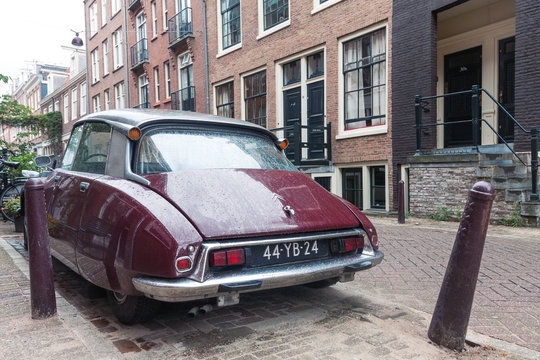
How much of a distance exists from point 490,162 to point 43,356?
790 centimetres

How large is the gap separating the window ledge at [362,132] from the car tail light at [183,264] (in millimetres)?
8872

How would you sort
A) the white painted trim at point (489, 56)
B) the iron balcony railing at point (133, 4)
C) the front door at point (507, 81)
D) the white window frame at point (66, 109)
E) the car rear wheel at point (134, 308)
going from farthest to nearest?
the white window frame at point (66, 109)
the iron balcony railing at point (133, 4)
the white painted trim at point (489, 56)
the front door at point (507, 81)
the car rear wheel at point (134, 308)

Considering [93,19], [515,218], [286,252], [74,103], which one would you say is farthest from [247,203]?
[74,103]

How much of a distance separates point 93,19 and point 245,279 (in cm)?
3315

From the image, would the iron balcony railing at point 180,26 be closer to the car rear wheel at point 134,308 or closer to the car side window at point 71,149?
the car side window at point 71,149

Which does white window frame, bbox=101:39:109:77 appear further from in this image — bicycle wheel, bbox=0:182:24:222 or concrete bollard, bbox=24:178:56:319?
concrete bollard, bbox=24:178:56:319

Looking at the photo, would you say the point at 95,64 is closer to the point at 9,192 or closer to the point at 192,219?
the point at 9,192

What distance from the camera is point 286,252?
8.85ft

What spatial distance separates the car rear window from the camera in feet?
9.88

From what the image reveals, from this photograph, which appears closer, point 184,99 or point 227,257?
point 227,257

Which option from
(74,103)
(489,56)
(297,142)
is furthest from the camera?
(74,103)

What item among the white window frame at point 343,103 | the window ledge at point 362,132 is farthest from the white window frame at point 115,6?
the window ledge at point 362,132

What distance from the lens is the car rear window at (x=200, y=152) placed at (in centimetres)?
301

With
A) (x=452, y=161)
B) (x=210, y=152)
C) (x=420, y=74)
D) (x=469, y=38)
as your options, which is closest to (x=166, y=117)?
(x=210, y=152)
